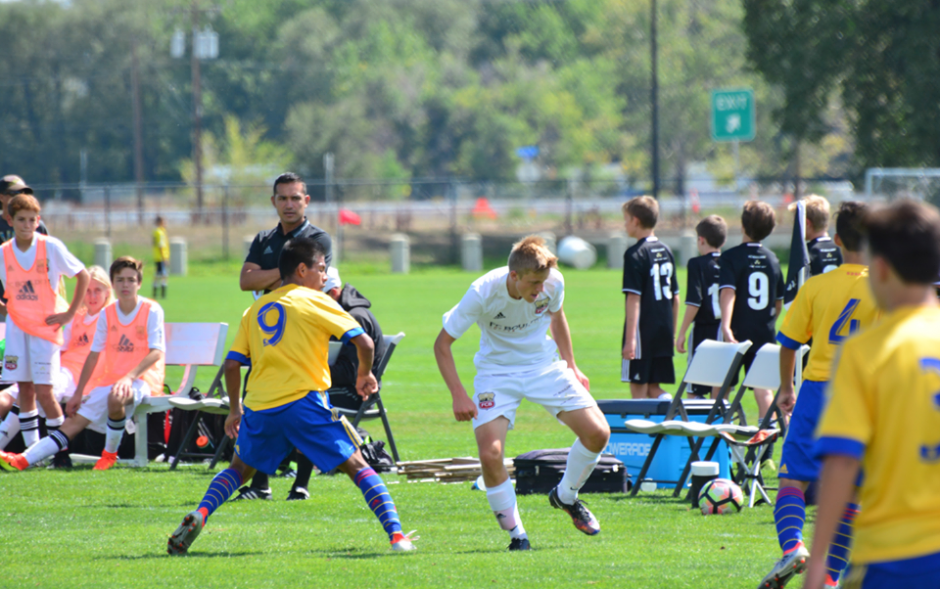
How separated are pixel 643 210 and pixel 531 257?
3.24 metres

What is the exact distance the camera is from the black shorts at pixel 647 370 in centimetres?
918

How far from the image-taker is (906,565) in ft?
8.99

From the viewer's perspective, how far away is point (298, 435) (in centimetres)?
570

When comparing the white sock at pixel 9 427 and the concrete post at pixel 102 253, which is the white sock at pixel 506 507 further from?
the concrete post at pixel 102 253

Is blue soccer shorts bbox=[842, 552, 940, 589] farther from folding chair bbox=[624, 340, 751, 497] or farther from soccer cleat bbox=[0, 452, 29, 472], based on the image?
soccer cleat bbox=[0, 452, 29, 472]

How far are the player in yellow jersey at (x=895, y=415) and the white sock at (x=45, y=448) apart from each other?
23.7ft

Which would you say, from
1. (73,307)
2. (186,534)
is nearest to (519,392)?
(186,534)

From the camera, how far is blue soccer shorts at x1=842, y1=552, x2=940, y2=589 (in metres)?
2.72

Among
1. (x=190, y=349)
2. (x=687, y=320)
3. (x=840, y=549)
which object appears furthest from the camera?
(x=190, y=349)

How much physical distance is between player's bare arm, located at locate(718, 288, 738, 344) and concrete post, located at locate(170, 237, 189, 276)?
3260 cm

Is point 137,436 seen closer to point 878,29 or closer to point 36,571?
point 36,571

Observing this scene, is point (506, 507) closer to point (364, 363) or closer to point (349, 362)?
point (364, 363)

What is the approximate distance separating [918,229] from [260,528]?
4.83m

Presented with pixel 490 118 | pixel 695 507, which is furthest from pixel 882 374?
pixel 490 118
